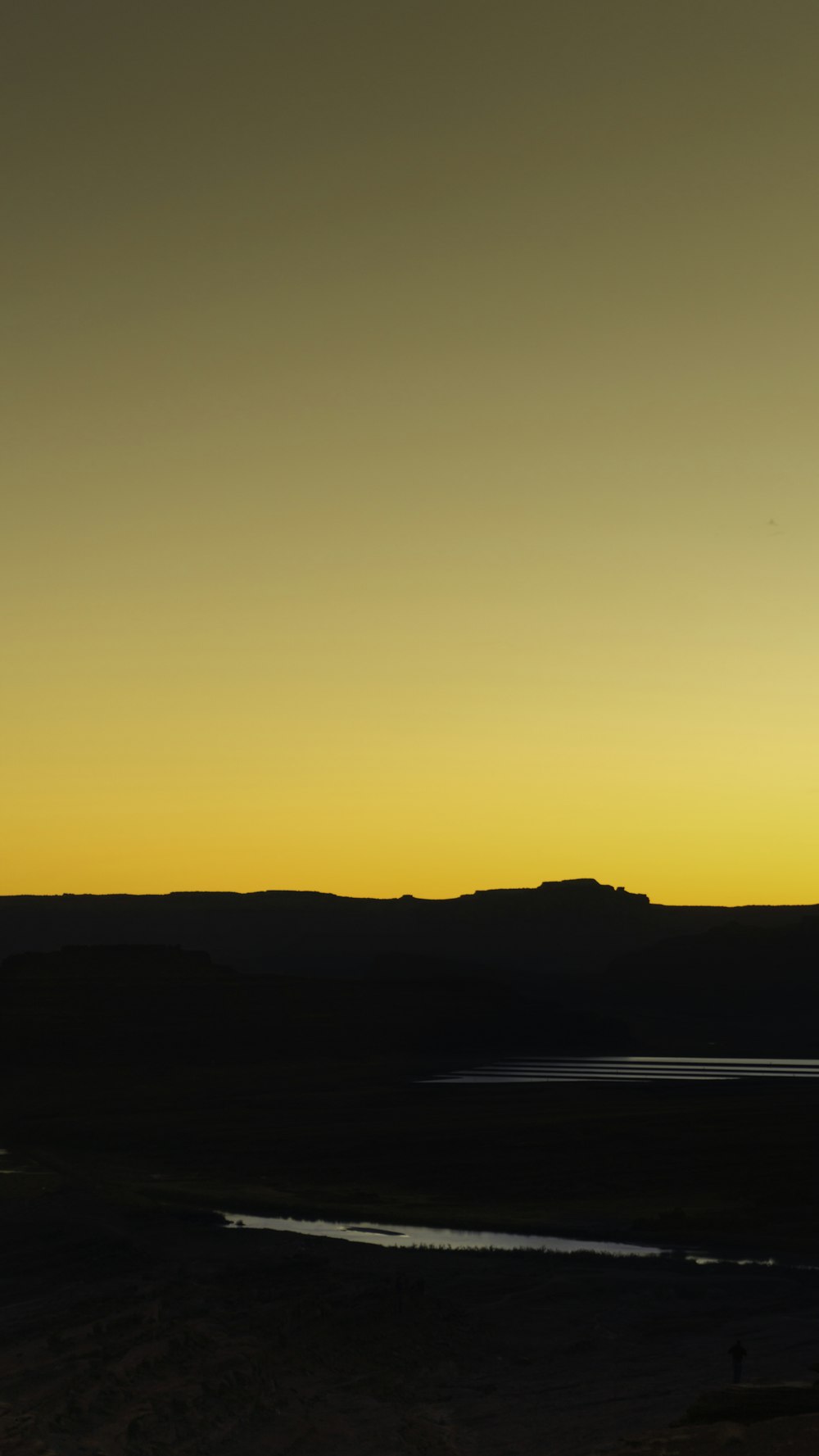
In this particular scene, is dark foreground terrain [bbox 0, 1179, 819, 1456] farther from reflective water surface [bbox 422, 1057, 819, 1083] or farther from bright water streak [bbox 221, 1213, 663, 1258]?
reflective water surface [bbox 422, 1057, 819, 1083]

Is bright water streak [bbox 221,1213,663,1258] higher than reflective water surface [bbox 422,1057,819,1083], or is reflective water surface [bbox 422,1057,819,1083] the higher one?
reflective water surface [bbox 422,1057,819,1083]

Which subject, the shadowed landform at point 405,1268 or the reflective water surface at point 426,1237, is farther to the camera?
the reflective water surface at point 426,1237

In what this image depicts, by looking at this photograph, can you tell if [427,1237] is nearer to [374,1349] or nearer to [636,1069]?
[374,1349]

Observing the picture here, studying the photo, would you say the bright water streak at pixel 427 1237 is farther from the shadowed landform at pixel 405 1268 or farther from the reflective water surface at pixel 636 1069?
the reflective water surface at pixel 636 1069

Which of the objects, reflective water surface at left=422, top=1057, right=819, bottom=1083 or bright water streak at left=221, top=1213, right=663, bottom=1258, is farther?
reflective water surface at left=422, top=1057, right=819, bottom=1083

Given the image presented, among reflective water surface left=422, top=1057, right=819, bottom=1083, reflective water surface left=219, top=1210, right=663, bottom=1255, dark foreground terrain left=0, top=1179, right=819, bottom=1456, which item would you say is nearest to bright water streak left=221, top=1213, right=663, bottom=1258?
reflective water surface left=219, top=1210, right=663, bottom=1255

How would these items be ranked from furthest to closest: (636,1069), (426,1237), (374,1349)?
(636,1069), (426,1237), (374,1349)

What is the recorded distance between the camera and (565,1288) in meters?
29.6

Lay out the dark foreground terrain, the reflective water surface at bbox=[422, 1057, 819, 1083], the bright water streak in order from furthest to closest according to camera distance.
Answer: the reflective water surface at bbox=[422, 1057, 819, 1083] → the bright water streak → the dark foreground terrain

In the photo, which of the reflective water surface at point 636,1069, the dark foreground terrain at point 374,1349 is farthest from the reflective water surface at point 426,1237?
the reflective water surface at point 636,1069

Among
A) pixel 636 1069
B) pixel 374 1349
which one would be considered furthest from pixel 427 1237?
pixel 636 1069

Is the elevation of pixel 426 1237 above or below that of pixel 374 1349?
above

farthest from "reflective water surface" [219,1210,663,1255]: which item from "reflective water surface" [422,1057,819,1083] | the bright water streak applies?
"reflective water surface" [422,1057,819,1083]

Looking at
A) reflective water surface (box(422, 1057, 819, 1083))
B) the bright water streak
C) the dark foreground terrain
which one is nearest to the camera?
the dark foreground terrain
